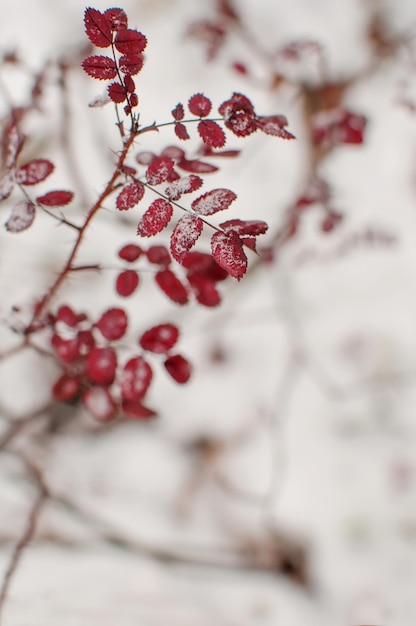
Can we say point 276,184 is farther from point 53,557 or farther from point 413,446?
point 53,557

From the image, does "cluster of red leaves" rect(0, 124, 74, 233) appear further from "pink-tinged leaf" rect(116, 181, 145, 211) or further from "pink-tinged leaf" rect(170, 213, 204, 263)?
"pink-tinged leaf" rect(170, 213, 204, 263)

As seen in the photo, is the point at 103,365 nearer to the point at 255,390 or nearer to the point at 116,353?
the point at 116,353

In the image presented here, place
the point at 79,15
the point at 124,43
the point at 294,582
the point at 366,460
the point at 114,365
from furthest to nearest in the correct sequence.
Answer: the point at 79,15
the point at 366,460
the point at 294,582
the point at 114,365
the point at 124,43

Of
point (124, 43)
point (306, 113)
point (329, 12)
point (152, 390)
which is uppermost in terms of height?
point (329, 12)

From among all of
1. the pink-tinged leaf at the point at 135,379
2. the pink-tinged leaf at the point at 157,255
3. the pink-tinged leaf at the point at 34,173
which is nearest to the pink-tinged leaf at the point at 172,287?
the pink-tinged leaf at the point at 157,255

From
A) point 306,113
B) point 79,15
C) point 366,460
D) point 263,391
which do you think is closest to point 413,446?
point 366,460
